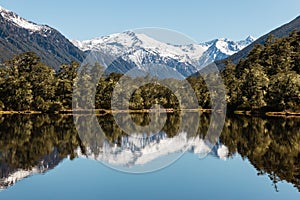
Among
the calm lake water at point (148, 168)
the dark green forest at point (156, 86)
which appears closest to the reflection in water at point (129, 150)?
the calm lake water at point (148, 168)

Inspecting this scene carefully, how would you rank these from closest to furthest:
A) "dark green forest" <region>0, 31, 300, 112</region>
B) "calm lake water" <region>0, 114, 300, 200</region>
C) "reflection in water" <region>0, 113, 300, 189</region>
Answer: "calm lake water" <region>0, 114, 300, 200</region> → "reflection in water" <region>0, 113, 300, 189</region> → "dark green forest" <region>0, 31, 300, 112</region>

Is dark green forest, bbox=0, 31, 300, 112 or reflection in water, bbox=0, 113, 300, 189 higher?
dark green forest, bbox=0, 31, 300, 112

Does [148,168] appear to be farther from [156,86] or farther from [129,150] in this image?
[156,86]

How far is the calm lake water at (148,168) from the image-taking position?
14367mm

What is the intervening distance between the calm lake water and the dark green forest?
126 feet

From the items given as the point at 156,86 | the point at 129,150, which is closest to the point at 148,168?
the point at 129,150

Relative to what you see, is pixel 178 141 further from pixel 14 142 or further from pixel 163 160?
pixel 14 142

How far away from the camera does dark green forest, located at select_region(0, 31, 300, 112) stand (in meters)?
67.6

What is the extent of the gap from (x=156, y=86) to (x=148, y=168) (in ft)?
234

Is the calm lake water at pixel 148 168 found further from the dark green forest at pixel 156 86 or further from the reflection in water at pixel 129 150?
the dark green forest at pixel 156 86

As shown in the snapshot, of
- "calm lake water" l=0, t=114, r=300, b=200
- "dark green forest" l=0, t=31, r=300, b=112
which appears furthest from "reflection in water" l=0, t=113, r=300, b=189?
"dark green forest" l=0, t=31, r=300, b=112

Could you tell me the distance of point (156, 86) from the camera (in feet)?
294

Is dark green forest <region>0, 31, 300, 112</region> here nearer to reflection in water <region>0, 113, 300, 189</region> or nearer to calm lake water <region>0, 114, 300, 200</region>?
reflection in water <region>0, 113, 300, 189</region>

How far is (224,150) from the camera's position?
25078 mm
